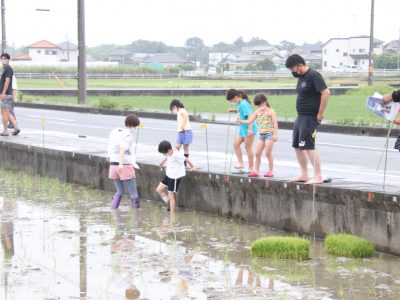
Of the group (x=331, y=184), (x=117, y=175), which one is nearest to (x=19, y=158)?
(x=117, y=175)

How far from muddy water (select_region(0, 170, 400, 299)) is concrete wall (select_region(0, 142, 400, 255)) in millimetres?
173

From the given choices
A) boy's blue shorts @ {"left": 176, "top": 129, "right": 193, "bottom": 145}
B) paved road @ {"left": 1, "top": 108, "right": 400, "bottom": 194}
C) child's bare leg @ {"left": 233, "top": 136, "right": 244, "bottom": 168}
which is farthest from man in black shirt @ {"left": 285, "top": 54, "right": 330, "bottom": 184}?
boy's blue shorts @ {"left": 176, "top": 129, "right": 193, "bottom": 145}

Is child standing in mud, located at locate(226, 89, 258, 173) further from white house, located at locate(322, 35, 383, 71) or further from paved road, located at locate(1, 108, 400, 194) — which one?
white house, located at locate(322, 35, 383, 71)

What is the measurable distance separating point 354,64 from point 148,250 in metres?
135

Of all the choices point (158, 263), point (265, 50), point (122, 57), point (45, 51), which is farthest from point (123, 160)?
point (122, 57)

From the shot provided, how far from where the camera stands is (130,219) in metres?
11.5

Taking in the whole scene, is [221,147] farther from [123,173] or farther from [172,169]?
[172,169]

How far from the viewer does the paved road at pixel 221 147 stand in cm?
1312

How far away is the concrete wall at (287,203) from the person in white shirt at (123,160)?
52cm

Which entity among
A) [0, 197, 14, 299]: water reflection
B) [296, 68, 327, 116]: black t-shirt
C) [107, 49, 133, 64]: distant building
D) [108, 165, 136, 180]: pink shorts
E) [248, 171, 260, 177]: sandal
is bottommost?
[107, 49, 133, 64]: distant building

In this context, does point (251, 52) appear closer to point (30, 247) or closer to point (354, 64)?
point (354, 64)

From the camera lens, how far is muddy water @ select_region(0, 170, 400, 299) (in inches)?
301

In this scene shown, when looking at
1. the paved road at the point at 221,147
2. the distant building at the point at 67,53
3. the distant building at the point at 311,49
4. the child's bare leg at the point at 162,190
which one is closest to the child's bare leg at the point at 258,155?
the paved road at the point at 221,147

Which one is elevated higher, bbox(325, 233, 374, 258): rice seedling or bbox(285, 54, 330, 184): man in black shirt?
bbox(285, 54, 330, 184): man in black shirt
